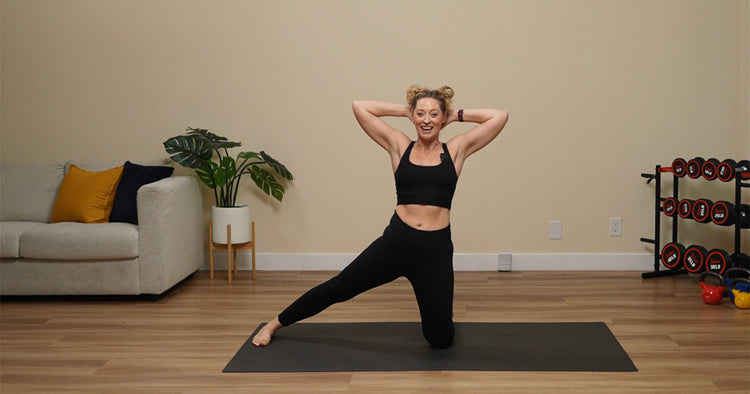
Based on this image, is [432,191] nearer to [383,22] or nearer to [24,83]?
[383,22]

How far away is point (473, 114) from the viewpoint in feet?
10.1

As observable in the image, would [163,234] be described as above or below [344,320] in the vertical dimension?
above

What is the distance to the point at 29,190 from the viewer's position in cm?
452

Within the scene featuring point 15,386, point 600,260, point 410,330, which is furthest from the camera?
point 600,260

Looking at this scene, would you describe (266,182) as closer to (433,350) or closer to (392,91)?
(392,91)

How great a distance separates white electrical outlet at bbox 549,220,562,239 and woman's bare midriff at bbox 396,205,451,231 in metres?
2.06

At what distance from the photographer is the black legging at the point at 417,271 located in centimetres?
293

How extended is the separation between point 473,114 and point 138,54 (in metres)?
2.85

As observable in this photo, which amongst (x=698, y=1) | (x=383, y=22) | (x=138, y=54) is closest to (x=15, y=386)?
(x=138, y=54)

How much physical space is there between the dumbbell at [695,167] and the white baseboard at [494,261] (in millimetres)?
762

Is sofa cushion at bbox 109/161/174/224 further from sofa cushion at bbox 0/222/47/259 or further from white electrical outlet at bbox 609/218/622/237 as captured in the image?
white electrical outlet at bbox 609/218/622/237

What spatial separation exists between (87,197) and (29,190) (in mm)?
577

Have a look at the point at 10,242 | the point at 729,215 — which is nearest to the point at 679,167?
the point at 729,215

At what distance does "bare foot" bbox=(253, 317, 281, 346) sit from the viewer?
10.2 feet
